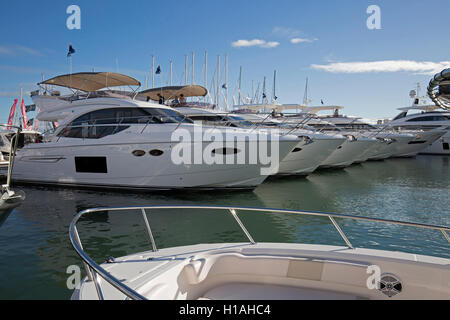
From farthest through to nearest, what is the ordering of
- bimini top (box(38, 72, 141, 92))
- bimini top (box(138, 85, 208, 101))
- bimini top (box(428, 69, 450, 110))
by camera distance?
1. bimini top (box(138, 85, 208, 101))
2. bimini top (box(38, 72, 141, 92))
3. bimini top (box(428, 69, 450, 110))

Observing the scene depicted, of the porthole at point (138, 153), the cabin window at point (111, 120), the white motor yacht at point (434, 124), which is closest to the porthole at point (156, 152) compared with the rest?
the porthole at point (138, 153)

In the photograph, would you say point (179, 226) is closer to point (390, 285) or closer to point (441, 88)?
point (390, 285)

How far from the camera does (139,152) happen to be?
29.7ft

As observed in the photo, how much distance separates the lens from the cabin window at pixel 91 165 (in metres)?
9.60

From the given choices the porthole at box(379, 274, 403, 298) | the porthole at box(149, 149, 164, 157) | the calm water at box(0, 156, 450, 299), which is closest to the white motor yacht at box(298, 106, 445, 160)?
the calm water at box(0, 156, 450, 299)

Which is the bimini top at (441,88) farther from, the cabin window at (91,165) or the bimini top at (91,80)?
the bimini top at (91,80)

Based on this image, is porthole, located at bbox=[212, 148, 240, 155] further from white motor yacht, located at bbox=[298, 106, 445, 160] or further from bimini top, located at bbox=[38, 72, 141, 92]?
white motor yacht, located at bbox=[298, 106, 445, 160]

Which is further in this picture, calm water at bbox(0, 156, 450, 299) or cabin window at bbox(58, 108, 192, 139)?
cabin window at bbox(58, 108, 192, 139)

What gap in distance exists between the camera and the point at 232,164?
922 cm

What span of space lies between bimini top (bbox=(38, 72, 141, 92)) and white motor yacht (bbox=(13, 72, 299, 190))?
73.5 inches

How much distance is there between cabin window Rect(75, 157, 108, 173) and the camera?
960cm
